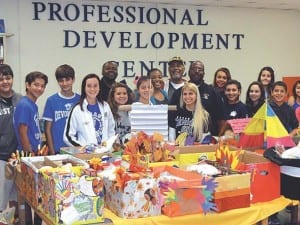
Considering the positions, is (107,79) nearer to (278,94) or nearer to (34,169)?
(278,94)

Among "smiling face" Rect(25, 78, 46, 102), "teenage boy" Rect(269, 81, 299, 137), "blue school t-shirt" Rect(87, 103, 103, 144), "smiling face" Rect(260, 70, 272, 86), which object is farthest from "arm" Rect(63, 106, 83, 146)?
"smiling face" Rect(260, 70, 272, 86)

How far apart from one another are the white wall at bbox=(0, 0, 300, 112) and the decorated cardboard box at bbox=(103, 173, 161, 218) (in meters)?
4.39

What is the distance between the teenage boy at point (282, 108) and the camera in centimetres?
418

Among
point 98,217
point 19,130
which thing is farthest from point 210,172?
point 19,130

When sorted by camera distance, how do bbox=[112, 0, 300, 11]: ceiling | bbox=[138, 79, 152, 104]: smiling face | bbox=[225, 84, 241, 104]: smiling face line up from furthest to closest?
bbox=[112, 0, 300, 11]: ceiling, bbox=[225, 84, 241, 104]: smiling face, bbox=[138, 79, 152, 104]: smiling face

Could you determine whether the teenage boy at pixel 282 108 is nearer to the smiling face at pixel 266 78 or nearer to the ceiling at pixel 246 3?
the smiling face at pixel 266 78

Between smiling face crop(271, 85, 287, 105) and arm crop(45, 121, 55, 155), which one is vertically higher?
smiling face crop(271, 85, 287, 105)

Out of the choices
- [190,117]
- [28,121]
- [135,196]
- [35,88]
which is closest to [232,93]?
[190,117]

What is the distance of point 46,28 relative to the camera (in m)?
6.32

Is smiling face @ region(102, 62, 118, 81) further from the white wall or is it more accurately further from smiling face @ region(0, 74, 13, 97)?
the white wall

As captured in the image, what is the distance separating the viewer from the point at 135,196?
2.11 m

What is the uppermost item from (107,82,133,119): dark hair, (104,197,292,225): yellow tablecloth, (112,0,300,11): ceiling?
(112,0,300,11): ceiling

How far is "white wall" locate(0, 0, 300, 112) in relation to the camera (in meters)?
6.22

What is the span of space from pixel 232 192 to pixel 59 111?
1917 mm
